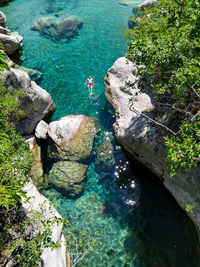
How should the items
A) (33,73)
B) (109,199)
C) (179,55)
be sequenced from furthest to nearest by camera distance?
(33,73), (109,199), (179,55)

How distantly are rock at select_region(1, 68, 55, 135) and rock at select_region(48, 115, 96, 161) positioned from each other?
5.14 feet

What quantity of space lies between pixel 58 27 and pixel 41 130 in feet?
60.9

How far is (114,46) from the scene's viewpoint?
24.0 m

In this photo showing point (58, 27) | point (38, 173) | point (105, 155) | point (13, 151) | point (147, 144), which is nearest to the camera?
point (13, 151)

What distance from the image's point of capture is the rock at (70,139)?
14.9 m

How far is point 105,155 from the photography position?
15.0 metres

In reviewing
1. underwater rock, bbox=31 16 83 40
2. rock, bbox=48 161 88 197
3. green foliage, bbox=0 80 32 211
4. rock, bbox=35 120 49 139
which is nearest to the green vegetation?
green foliage, bbox=0 80 32 211

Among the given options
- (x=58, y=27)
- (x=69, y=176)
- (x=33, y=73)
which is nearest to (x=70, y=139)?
(x=69, y=176)

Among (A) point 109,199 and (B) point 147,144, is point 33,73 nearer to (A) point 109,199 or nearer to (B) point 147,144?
(B) point 147,144

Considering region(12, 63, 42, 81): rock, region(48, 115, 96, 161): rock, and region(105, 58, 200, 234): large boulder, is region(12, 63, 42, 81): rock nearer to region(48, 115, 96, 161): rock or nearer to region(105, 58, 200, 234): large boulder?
region(48, 115, 96, 161): rock

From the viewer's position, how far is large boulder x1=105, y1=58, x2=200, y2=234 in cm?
979

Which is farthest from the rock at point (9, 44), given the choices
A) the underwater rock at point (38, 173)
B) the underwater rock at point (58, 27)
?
the underwater rock at point (38, 173)

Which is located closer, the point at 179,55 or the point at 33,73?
the point at 179,55

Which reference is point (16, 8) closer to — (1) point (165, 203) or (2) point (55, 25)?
(2) point (55, 25)
